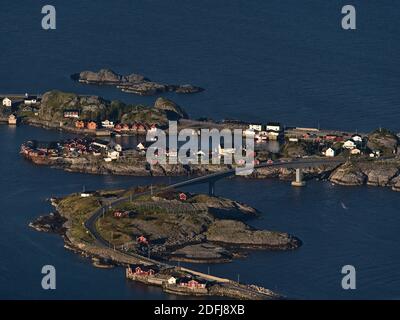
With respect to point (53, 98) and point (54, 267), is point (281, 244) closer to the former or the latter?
point (54, 267)

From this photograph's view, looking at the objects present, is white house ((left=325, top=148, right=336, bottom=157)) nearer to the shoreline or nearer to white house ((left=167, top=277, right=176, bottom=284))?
the shoreline

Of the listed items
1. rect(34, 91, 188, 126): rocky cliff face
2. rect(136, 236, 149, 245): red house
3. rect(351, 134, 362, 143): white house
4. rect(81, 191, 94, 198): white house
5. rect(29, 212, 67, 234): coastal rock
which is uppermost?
rect(34, 91, 188, 126): rocky cliff face

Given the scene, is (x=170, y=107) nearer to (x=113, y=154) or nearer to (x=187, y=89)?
(x=187, y=89)

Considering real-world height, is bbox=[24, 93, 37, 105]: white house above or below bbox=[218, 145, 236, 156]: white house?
above

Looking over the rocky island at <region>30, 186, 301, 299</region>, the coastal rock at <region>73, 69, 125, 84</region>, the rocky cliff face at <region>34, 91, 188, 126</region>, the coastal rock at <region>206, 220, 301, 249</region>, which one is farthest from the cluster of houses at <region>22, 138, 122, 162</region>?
the coastal rock at <region>73, 69, 125, 84</region>
